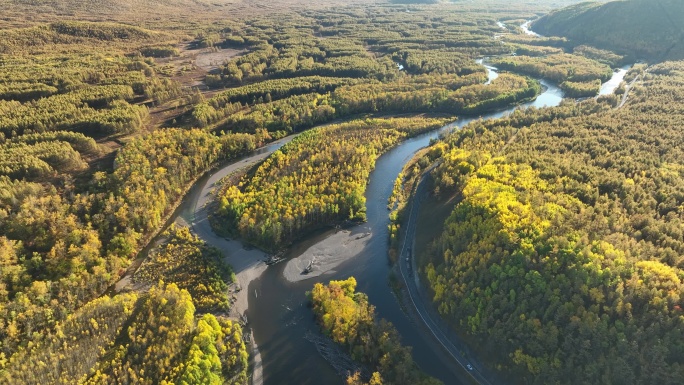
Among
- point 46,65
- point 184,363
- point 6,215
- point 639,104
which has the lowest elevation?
point 184,363

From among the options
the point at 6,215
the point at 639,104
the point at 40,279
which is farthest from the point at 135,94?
the point at 639,104

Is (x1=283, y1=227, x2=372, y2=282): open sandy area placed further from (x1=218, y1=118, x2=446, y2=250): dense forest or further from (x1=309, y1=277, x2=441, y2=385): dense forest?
(x1=309, y1=277, x2=441, y2=385): dense forest

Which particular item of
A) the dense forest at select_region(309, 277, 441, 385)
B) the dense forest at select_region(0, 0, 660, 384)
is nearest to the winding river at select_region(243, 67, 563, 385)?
the dense forest at select_region(309, 277, 441, 385)

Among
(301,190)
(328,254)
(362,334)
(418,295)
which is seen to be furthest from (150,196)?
(418,295)

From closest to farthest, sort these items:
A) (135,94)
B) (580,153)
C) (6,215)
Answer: (6,215) → (580,153) → (135,94)

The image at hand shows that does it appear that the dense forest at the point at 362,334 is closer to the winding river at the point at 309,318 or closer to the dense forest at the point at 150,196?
the dense forest at the point at 150,196

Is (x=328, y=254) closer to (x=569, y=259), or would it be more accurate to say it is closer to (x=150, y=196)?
(x=150, y=196)

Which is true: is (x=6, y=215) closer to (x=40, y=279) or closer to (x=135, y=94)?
(x=40, y=279)
